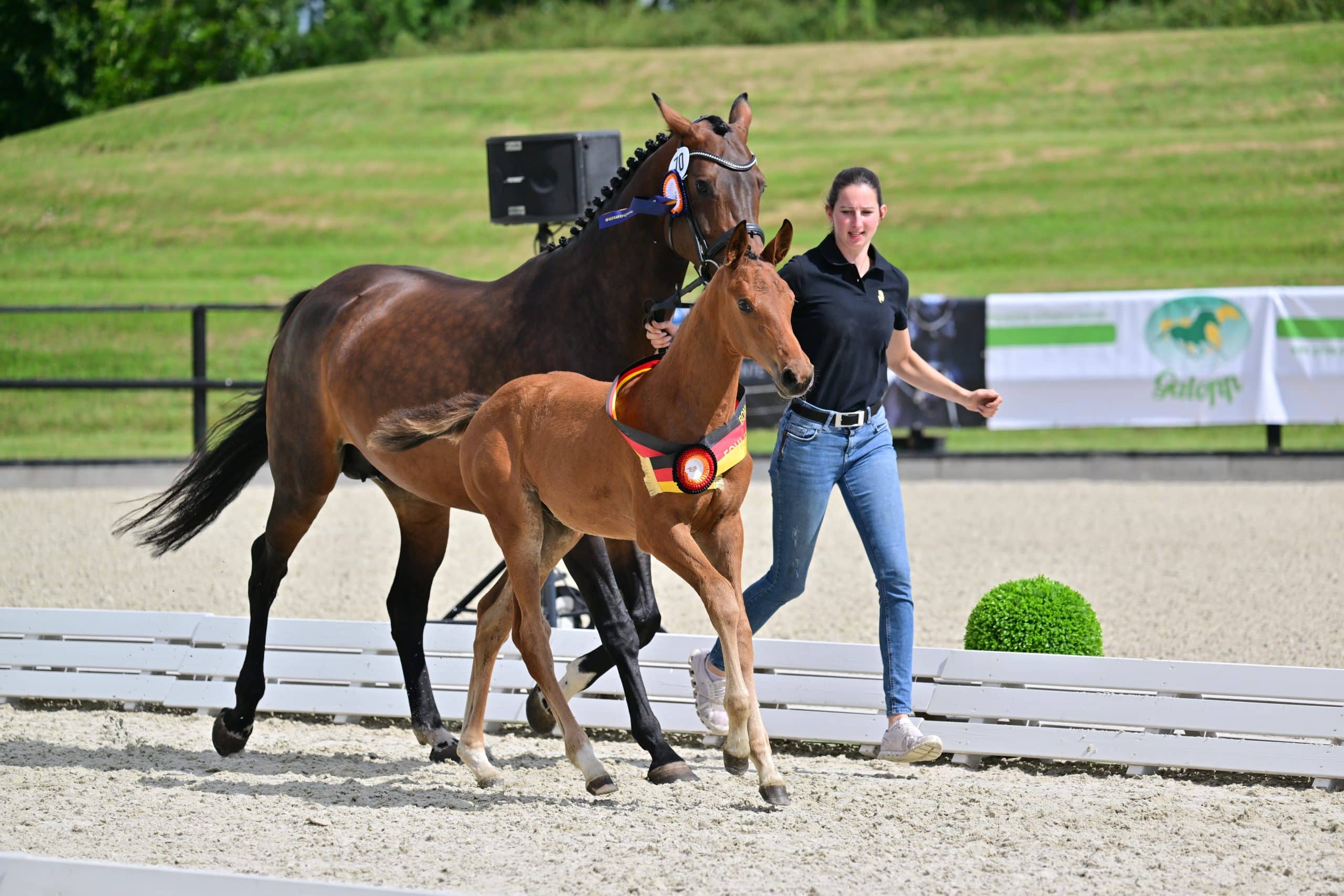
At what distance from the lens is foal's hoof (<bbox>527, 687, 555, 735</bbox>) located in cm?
565

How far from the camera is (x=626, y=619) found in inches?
193

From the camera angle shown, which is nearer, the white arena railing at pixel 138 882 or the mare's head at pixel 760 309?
the white arena railing at pixel 138 882

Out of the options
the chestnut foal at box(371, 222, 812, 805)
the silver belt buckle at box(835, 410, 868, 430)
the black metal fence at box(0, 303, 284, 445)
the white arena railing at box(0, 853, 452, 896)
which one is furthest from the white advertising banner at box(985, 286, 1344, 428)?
the white arena railing at box(0, 853, 452, 896)

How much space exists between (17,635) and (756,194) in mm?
4115

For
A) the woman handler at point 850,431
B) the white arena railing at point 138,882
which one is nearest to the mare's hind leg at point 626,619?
the woman handler at point 850,431

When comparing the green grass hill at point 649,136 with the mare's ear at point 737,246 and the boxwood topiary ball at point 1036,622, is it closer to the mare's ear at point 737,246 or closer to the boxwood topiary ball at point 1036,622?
the boxwood topiary ball at point 1036,622

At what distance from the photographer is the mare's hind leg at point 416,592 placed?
555 centimetres

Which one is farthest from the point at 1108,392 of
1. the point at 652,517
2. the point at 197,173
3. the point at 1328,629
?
the point at 197,173

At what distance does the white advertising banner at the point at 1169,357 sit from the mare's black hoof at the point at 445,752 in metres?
9.87

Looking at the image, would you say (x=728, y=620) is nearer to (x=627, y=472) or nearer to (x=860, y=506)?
(x=627, y=472)

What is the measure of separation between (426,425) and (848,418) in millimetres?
1454

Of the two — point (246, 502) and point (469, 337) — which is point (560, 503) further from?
point (246, 502)

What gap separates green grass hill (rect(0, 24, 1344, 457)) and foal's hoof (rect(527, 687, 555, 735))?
41.9 ft

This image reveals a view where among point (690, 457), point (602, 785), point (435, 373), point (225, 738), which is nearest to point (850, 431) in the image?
point (690, 457)
